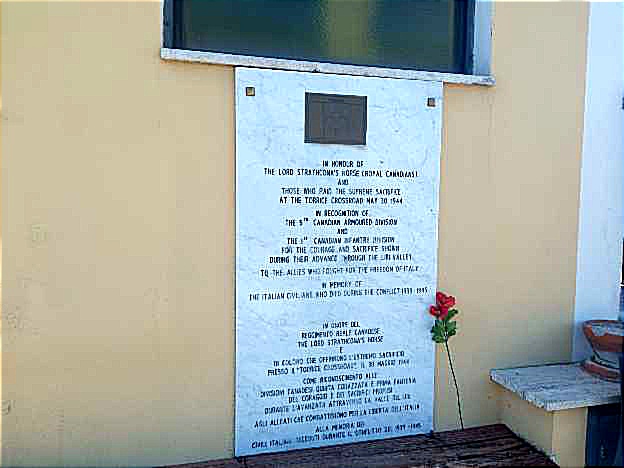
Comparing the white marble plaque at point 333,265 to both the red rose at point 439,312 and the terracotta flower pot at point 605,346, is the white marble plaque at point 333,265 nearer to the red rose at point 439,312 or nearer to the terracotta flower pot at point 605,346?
the red rose at point 439,312

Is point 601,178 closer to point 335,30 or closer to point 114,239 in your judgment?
point 335,30

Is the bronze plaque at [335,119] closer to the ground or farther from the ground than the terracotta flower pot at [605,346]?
farther from the ground

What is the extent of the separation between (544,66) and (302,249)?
1.70 m

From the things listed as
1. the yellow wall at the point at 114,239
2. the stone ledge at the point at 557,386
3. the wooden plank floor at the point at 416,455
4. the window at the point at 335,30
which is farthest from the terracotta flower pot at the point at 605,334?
the window at the point at 335,30

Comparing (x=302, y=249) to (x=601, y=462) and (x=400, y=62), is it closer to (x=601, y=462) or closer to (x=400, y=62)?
(x=400, y=62)

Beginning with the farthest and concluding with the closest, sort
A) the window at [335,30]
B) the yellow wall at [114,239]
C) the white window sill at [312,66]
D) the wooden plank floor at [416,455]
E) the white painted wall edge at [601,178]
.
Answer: the white painted wall edge at [601,178], the window at [335,30], the wooden plank floor at [416,455], the white window sill at [312,66], the yellow wall at [114,239]

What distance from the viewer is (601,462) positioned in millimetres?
3004

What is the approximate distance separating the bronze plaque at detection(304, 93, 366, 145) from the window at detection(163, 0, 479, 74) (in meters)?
0.35

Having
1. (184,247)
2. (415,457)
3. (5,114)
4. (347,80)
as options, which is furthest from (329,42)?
(415,457)

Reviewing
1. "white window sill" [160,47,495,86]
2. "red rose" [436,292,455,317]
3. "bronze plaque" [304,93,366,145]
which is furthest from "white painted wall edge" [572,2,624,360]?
"bronze plaque" [304,93,366,145]

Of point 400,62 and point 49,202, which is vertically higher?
point 400,62

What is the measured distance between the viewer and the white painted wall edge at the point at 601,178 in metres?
3.38

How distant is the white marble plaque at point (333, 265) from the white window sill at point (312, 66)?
4 centimetres

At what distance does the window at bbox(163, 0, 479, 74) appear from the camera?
2990 mm
